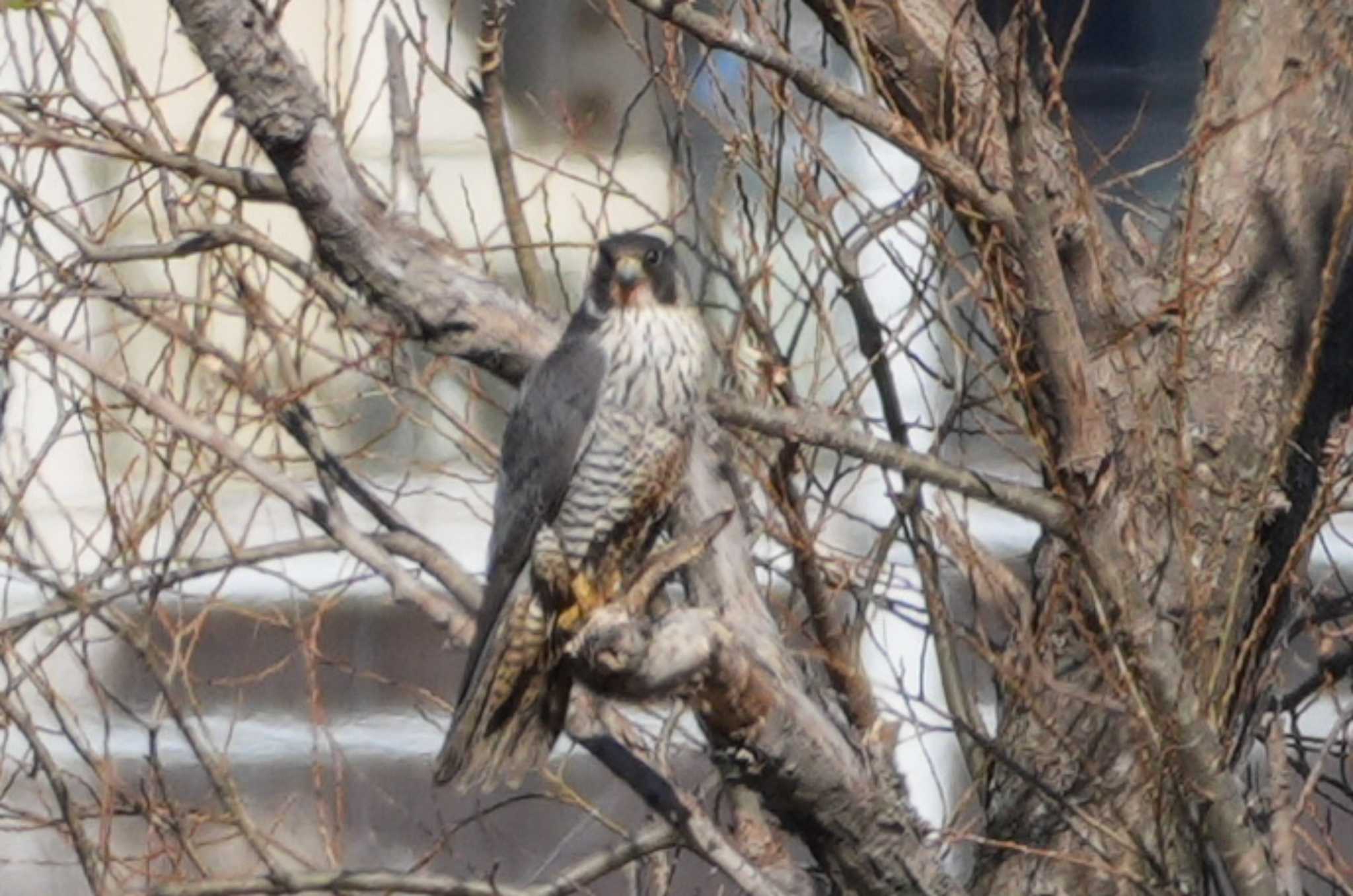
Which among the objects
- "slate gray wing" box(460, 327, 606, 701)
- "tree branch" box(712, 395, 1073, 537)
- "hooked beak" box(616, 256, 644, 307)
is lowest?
"tree branch" box(712, 395, 1073, 537)

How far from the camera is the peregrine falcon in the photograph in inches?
149

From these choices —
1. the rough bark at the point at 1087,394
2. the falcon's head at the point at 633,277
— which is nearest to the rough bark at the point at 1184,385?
the rough bark at the point at 1087,394

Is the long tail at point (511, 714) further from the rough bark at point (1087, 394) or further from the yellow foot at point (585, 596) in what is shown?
the rough bark at point (1087, 394)

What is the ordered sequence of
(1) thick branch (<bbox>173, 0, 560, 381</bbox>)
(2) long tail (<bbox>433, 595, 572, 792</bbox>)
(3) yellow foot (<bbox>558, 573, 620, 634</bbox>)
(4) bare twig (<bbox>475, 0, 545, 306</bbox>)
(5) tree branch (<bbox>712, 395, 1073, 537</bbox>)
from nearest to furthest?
1. (5) tree branch (<bbox>712, 395, 1073, 537</bbox>)
2. (1) thick branch (<bbox>173, 0, 560, 381</bbox>)
3. (2) long tail (<bbox>433, 595, 572, 792</bbox>)
4. (3) yellow foot (<bbox>558, 573, 620, 634</bbox>)
5. (4) bare twig (<bbox>475, 0, 545, 306</bbox>)

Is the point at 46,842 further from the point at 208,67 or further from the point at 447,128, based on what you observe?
the point at 208,67

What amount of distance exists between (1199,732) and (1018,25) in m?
0.93

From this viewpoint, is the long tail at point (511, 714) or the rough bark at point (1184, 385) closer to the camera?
the rough bark at point (1184, 385)

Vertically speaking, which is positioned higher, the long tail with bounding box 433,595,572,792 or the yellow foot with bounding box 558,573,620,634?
the yellow foot with bounding box 558,573,620,634

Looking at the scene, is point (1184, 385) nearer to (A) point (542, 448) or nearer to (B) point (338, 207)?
(A) point (542, 448)

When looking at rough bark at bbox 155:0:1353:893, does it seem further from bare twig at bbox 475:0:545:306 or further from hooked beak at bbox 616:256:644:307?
bare twig at bbox 475:0:545:306

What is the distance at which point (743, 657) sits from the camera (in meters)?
3.12

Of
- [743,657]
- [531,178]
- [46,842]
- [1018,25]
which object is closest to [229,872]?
[46,842]

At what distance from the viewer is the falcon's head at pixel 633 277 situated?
13.1 feet

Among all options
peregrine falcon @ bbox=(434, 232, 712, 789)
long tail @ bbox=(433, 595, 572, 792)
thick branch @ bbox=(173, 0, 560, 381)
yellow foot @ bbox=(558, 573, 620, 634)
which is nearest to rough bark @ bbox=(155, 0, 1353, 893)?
thick branch @ bbox=(173, 0, 560, 381)
